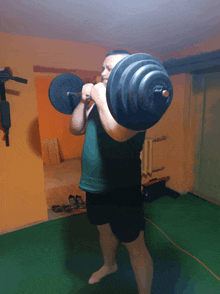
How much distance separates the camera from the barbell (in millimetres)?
582

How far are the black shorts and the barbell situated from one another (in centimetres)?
39

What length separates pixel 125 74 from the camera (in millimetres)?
595

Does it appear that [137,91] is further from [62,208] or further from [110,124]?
[62,208]

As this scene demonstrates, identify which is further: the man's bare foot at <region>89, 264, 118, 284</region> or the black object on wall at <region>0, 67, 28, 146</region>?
the black object on wall at <region>0, 67, 28, 146</region>

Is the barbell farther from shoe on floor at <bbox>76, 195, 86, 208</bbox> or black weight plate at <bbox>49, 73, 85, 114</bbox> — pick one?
shoe on floor at <bbox>76, 195, 86, 208</bbox>

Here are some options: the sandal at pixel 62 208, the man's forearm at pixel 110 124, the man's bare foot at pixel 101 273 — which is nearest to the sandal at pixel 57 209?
the sandal at pixel 62 208

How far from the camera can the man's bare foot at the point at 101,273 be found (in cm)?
123

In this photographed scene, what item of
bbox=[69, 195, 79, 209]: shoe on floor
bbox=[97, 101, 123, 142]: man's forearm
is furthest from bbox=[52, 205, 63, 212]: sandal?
bbox=[97, 101, 123, 142]: man's forearm

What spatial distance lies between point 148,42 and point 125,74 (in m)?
1.46

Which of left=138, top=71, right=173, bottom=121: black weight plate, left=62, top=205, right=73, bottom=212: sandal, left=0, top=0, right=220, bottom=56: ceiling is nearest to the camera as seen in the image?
left=138, top=71, right=173, bottom=121: black weight plate

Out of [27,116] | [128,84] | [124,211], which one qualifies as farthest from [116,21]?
[124,211]

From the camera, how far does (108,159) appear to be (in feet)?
2.88

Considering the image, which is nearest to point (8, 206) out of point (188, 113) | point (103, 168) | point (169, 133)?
point (103, 168)

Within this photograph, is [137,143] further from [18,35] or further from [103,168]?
[18,35]
